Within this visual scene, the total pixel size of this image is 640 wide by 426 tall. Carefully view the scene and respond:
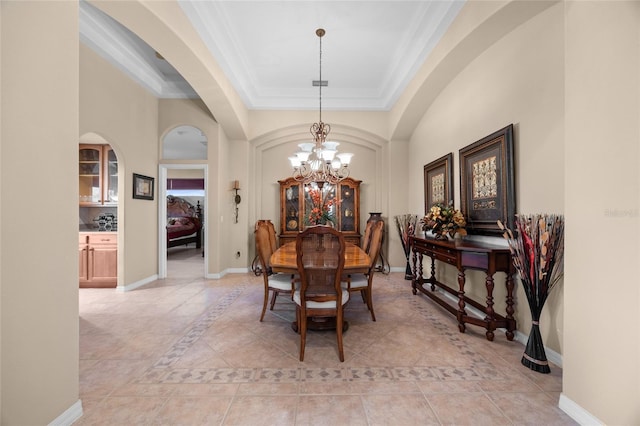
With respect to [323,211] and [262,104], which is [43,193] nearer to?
[323,211]

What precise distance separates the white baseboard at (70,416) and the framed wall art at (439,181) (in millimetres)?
3950

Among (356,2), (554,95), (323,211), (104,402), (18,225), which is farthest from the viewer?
(323,211)

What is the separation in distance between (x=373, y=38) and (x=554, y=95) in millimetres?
2107

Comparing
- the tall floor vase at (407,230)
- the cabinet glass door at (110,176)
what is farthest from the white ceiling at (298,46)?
the tall floor vase at (407,230)

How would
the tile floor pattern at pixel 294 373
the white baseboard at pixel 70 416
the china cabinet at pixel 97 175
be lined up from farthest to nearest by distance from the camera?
the china cabinet at pixel 97 175 < the tile floor pattern at pixel 294 373 < the white baseboard at pixel 70 416

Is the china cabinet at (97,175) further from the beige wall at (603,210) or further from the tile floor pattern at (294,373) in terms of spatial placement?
the beige wall at (603,210)

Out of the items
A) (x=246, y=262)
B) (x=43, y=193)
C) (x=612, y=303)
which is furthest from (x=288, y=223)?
(x=612, y=303)

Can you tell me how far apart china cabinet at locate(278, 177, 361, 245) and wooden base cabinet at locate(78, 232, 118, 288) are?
266cm

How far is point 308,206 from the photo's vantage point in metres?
5.04

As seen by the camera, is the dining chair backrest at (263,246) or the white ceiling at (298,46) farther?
the white ceiling at (298,46)

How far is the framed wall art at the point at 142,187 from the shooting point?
395cm

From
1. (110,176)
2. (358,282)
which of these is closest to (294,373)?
(358,282)

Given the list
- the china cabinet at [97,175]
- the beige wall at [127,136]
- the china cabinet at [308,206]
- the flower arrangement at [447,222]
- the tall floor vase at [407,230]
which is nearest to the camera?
the flower arrangement at [447,222]

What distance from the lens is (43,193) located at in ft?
4.11
